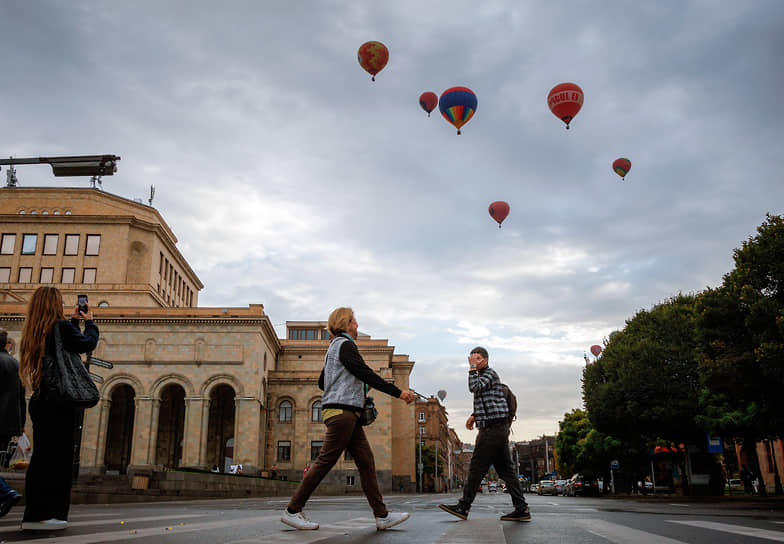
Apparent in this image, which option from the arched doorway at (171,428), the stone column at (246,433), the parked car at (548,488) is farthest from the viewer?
the arched doorway at (171,428)

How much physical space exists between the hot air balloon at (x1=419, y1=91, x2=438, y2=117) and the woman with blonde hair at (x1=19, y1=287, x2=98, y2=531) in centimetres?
2615

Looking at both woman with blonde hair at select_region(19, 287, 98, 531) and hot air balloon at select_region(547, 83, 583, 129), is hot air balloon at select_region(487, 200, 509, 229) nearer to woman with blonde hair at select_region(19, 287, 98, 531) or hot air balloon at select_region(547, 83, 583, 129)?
hot air balloon at select_region(547, 83, 583, 129)

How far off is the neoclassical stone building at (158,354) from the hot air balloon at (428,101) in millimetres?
24021

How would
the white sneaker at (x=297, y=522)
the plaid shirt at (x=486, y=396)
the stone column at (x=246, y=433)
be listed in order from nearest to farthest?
the white sneaker at (x=297, y=522) < the plaid shirt at (x=486, y=396) < the stone column at (x=246, y=433)

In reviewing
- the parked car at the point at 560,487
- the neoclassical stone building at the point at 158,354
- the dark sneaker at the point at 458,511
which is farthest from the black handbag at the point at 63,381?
the parked car at the point at 560,487

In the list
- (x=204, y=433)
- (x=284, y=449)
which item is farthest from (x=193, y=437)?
(x=284, y=449)

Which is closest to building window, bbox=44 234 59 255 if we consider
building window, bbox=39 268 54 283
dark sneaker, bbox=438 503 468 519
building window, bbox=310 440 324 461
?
building window, bbox=39 268 54 283

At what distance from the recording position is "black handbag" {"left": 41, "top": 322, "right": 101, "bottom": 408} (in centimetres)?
487

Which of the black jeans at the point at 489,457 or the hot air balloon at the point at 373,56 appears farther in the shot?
the hot air balloon at the point at 373,56

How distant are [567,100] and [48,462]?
23511 mm

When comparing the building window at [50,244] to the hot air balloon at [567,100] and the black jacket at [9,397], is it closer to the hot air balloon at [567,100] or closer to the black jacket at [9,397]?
the hot air balloon at [567,100]

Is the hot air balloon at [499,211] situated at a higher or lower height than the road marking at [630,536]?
higher

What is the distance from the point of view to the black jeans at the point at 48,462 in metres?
4.86

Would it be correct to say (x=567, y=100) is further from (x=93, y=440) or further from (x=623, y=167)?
(x=93, y=440)
